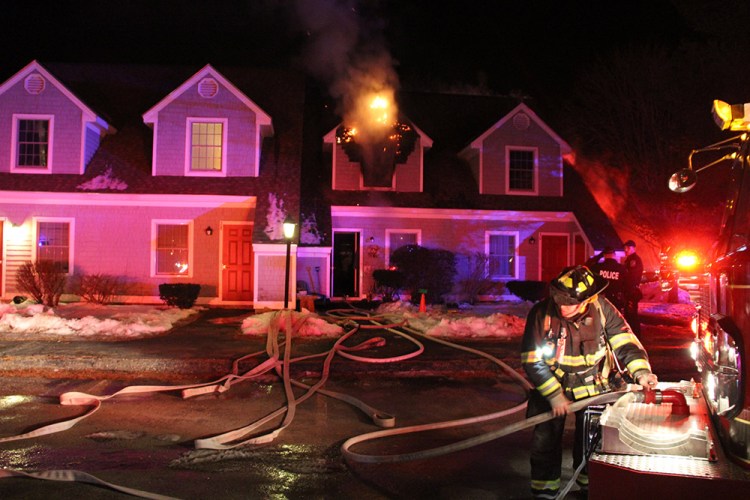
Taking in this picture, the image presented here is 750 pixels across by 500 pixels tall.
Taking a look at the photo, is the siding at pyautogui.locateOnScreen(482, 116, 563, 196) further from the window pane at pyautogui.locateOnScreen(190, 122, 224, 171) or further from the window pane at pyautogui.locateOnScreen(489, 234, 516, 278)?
the window pane at pyautogui.locateOnScreen(190, 122, 224, 171)

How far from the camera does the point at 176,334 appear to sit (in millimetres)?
11273

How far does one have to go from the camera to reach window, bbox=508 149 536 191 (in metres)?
19.6

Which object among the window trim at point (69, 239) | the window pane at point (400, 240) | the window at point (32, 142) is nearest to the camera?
the window trim at point (69, 239)

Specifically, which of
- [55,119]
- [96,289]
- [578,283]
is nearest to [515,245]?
[96,289]

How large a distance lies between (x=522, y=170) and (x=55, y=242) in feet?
48.3

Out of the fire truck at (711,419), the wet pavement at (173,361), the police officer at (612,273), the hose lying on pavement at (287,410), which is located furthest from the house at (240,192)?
the fire truck at (711,419)

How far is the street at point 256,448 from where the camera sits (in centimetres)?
446

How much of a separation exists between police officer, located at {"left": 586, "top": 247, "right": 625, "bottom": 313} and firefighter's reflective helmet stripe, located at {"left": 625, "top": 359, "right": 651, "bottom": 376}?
402 cm

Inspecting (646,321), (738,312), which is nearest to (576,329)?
(738,312)

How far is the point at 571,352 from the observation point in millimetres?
3951

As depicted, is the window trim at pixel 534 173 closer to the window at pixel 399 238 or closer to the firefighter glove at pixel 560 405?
the window at pixel 399 238

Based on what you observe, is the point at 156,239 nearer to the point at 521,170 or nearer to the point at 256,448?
the point at 521,170

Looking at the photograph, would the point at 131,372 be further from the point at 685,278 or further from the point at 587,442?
the point at 685,278

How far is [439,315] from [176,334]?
569 centimetres
